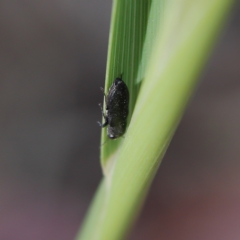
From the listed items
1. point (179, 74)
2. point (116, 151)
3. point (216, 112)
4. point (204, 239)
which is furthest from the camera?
point (216, 112)

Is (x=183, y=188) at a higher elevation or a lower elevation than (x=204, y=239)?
higher

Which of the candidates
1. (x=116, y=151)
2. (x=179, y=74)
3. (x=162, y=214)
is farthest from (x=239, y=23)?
(x=179, y=74)

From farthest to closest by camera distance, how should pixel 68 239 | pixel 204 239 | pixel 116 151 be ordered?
pixel 68 239 → pixel 204 239 → pixel 116 151

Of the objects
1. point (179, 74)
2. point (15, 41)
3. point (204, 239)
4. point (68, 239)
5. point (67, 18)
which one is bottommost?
point (68, 239)

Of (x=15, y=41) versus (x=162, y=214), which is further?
(x=15, y=41)

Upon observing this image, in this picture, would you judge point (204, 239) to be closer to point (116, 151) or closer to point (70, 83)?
point (70, 83)

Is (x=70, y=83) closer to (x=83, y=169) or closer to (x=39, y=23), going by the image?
(x=39, y=23)

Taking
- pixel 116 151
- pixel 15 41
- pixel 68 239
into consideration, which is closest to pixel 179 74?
pixel 116 151
